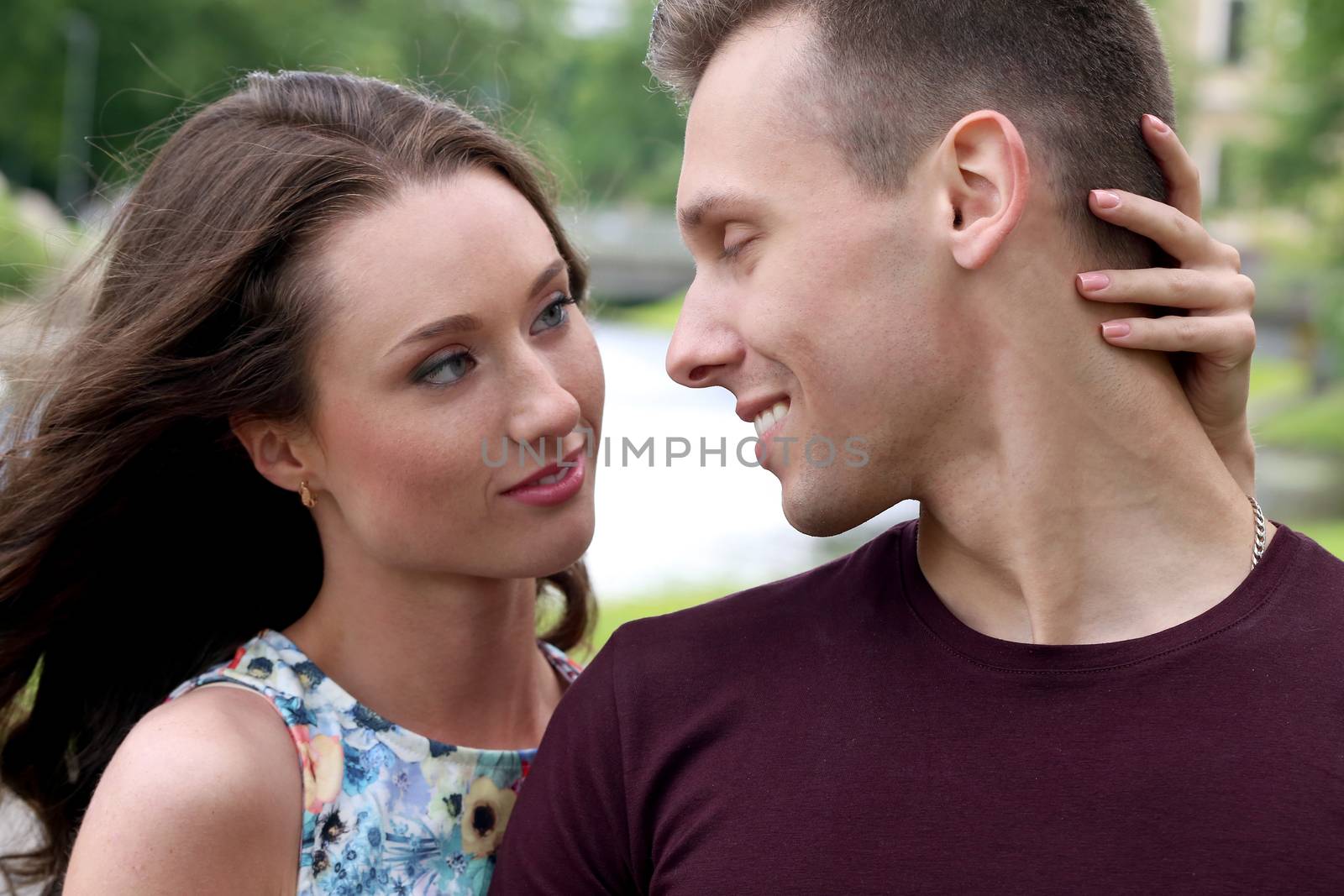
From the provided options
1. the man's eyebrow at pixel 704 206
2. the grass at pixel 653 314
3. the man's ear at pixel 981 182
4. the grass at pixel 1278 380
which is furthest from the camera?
the grass at pixel 653 314

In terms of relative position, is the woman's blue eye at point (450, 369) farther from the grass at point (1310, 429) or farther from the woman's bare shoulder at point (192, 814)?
the grass at point (1310, 429)

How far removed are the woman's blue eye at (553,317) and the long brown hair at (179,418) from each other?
265mm

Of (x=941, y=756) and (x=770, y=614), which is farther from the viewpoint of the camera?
(x=770, y=614)

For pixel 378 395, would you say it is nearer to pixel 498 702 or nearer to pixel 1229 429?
pixel 498 702

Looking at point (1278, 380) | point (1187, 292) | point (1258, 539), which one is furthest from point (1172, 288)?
point (1278, 380)

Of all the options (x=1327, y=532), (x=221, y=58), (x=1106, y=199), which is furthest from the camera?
(x=221, y=58)

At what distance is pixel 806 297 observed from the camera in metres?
1.99

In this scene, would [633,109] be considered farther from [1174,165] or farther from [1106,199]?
[1106,199]

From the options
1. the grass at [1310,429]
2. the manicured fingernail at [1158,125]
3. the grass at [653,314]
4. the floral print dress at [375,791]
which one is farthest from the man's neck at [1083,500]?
the grass at [653,314]

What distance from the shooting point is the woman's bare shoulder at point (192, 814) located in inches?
80.4

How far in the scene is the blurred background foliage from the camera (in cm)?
1708

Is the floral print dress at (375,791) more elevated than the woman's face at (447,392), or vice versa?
the woman's face at (447,392)

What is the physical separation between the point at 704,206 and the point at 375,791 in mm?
1193

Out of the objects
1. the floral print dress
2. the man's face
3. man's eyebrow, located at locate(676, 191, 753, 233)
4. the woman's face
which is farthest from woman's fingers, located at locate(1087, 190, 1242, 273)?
the floral print dress
